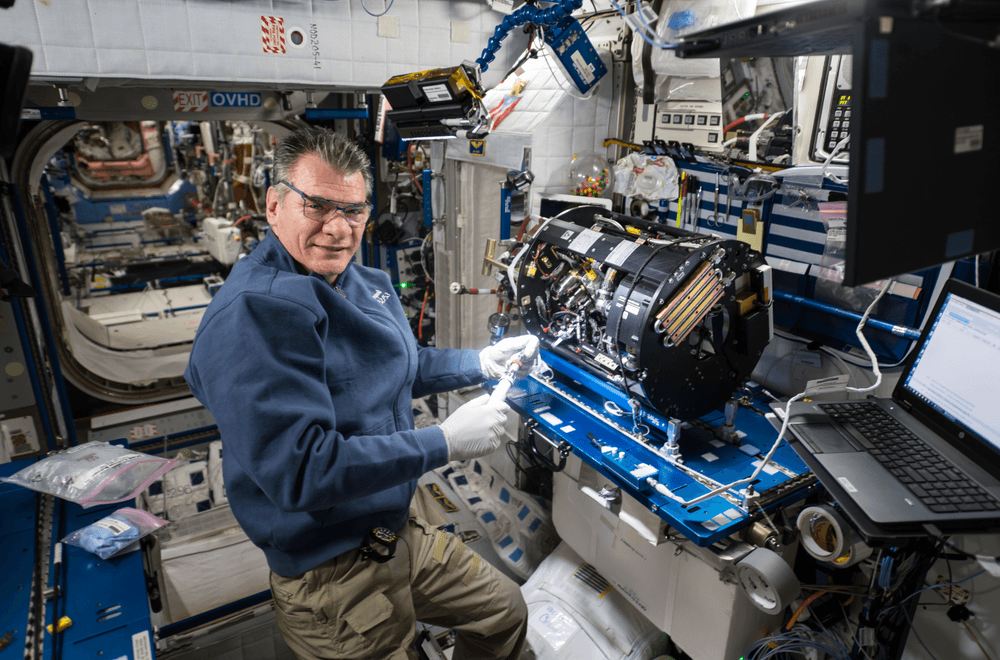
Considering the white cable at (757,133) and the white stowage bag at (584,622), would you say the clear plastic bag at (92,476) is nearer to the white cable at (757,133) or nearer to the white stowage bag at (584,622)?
the white stowage bag at (584,622)

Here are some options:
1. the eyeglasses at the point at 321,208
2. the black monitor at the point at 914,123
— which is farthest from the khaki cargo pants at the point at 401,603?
the black monitor at the point at 914,123

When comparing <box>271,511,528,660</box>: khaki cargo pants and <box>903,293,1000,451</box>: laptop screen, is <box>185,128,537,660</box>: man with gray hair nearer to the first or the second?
<box>271,511,528,660</box>: khaki cargo pants

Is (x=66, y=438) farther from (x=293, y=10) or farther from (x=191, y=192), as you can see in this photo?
(x=191, y=192)

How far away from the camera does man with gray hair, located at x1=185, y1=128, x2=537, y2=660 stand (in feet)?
5.97

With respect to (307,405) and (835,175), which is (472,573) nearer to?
(307,405)

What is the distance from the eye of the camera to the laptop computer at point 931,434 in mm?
1713

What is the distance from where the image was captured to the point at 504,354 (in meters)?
2.94

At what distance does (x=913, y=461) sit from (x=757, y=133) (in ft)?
5.92

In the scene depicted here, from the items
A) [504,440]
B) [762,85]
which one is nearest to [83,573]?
[504,440]

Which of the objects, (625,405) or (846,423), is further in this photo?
(625,405)

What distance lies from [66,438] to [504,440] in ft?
11.2

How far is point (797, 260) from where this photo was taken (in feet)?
10.0

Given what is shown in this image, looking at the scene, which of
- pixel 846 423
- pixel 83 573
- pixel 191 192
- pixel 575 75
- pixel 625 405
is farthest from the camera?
pixel 191 192

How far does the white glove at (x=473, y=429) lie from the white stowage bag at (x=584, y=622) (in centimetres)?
154
